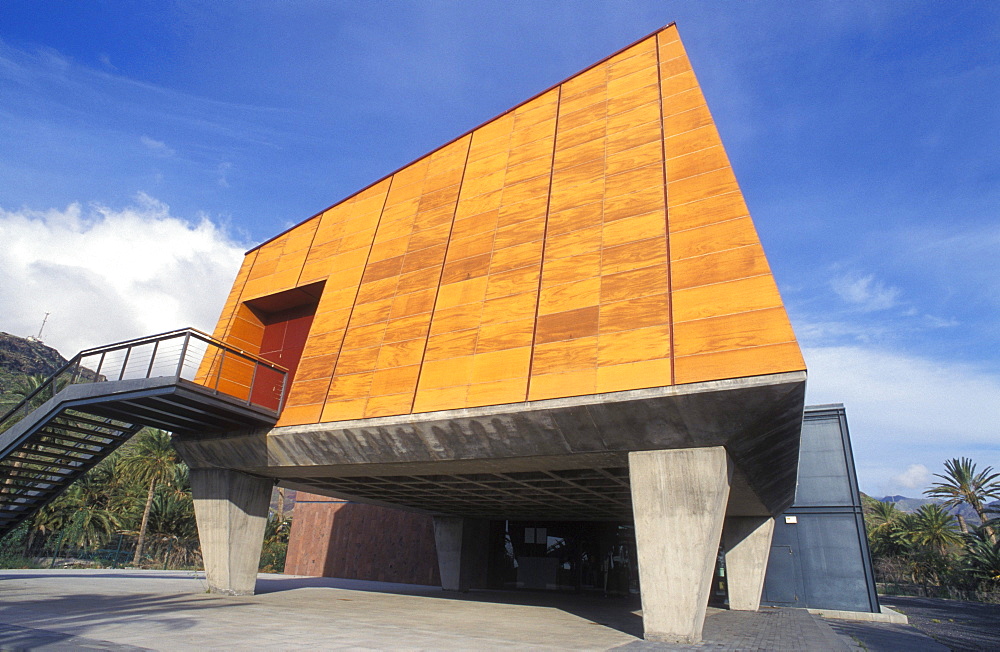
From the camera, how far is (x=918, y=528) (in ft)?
169

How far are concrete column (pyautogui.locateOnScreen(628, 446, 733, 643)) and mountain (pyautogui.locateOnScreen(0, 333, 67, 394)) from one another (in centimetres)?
11524

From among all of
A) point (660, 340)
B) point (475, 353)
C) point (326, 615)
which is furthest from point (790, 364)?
point (326, 615)

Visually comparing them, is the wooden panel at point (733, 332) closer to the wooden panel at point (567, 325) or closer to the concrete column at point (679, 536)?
the wooden panel at point (567, 325)

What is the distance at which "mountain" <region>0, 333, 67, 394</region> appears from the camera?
100 m

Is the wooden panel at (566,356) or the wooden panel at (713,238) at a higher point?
the wooden panel at (713,238)

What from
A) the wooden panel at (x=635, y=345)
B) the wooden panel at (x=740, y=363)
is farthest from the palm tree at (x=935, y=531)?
the wooden panel at (x=635, y=345)

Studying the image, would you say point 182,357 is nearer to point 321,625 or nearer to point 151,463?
point 321,625

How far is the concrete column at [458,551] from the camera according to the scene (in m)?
27.7

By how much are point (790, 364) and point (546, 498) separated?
41.6 feet

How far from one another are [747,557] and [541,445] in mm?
16096

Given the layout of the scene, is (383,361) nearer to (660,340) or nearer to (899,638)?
(660,340)

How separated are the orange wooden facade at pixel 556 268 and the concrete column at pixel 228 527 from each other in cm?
412

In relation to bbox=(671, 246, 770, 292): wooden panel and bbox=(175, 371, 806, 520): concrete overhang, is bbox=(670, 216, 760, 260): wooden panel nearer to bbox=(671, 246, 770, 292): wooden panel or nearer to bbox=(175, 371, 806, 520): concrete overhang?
bbox=(671, 246, 770, 292): wooden panel

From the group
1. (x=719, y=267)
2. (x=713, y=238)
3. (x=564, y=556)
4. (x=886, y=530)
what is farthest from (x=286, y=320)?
(x=886, y=530)
